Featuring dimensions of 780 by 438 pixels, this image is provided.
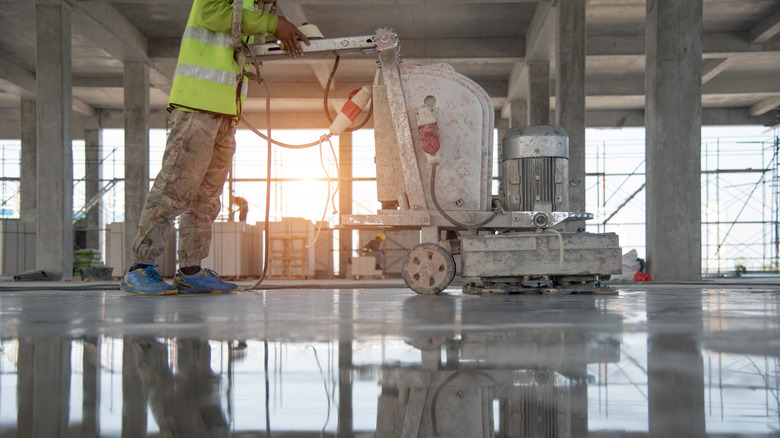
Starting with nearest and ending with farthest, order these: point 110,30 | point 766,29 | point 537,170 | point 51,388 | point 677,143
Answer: point 51,388
point 537,170
point 677,143
point 110,30
point 766,29

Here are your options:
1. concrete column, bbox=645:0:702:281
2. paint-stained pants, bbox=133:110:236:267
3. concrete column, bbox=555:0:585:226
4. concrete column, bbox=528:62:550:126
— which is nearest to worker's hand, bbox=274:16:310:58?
paint-stained pants, bbox=133:110:236:267

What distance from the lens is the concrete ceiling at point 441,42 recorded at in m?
14.8

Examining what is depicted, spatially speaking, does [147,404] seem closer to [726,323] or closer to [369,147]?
[726,323]

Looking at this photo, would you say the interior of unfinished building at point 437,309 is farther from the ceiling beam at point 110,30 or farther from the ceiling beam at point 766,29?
the ceiling beam at point 766,29

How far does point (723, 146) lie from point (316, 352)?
27.9 meters

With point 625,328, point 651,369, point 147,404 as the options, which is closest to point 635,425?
point 651,369

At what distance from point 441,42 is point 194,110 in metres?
13.8

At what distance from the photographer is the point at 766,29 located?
1580cm

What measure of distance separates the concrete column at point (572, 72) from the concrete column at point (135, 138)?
1011 centimetres

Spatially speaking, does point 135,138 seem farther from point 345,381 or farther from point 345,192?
point 345,381

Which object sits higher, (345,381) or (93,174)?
(93,174)

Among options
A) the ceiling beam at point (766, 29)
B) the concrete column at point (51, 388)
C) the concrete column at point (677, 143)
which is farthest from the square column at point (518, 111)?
the concrete column at point (51, 388)

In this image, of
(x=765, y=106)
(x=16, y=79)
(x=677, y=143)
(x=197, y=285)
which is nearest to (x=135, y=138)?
(x=16, y=79)

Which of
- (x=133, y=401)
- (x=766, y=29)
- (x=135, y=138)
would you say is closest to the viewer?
(x=133, y=401)
